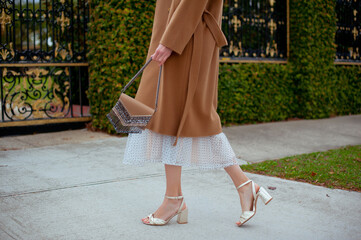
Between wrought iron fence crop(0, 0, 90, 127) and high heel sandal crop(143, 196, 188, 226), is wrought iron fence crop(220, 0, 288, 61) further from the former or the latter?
high heel sandal crop(143, 196, 188, 226)

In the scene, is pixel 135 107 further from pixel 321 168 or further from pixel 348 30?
pixel 348 30

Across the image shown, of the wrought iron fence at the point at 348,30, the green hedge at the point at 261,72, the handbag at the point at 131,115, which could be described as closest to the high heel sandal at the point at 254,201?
the handbag at the point at 131,115

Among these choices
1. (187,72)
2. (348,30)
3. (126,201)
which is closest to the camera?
(187,72)

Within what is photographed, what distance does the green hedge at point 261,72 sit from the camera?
240 inches

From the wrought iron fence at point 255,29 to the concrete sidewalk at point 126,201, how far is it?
2789 mm

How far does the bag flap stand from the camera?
9.11 feet

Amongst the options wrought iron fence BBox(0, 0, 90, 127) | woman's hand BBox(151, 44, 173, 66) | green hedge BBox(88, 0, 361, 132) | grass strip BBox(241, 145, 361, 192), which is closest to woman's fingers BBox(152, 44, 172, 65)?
woman's hand BBox(151, 44, 173, 66)

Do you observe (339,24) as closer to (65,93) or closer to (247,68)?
(247,68)

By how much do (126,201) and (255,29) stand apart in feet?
18.1

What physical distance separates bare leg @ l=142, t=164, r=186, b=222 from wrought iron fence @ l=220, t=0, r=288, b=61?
4807mm


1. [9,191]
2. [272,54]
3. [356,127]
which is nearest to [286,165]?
[9,191]

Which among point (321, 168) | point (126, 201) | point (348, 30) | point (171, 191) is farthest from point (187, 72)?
point (348, 30)

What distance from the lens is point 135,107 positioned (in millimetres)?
2783

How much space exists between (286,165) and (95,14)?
3386mm
